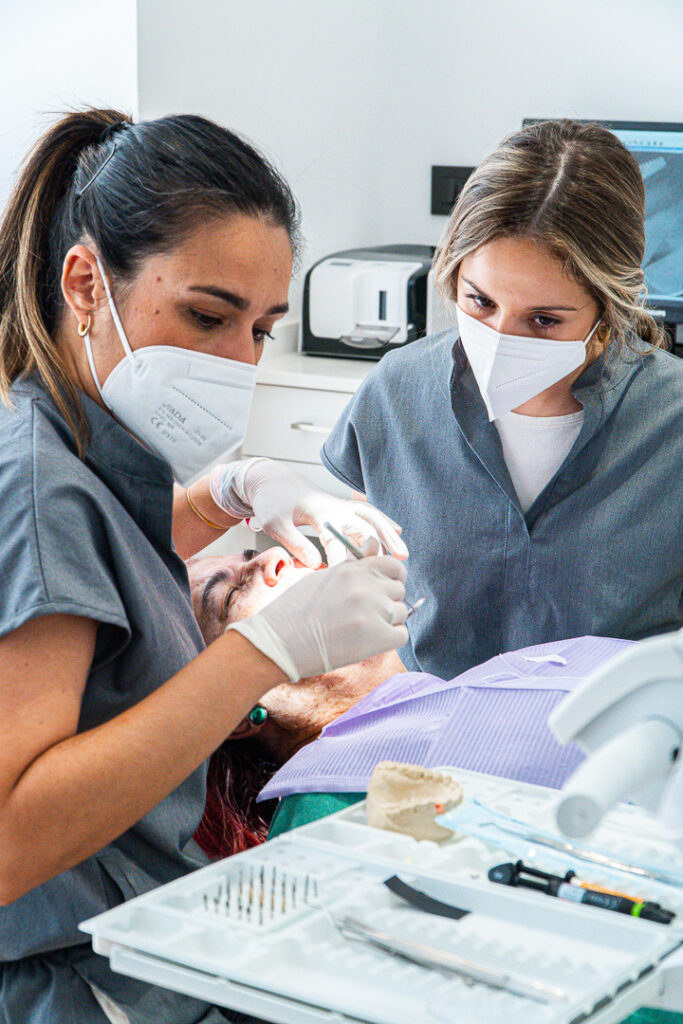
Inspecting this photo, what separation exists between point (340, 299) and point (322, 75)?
68 cm

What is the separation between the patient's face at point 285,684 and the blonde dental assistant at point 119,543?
20.9 inches

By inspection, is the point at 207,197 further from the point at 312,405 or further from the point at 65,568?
the point at 312,405

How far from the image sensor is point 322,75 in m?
3.25

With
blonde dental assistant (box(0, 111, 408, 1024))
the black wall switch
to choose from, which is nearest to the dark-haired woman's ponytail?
blonde dental assistant (box(0, 111, 408, 1024))

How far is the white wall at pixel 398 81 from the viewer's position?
2.97m

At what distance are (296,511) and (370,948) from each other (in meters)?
0.83

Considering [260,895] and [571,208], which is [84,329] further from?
[571,208]

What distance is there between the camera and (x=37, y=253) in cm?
111

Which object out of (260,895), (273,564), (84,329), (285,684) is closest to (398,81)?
(273,564)

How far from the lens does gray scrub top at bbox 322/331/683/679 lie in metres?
1.56

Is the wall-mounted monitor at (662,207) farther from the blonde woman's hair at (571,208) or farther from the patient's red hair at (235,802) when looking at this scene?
the patient's red hair at (235,802)

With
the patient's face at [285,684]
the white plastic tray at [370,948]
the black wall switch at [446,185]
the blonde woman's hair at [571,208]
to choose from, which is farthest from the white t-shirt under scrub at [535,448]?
the black wall switch at [446,185]

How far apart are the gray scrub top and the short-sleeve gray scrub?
0.63m

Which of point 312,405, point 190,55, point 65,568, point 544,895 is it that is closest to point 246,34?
point 190,55
